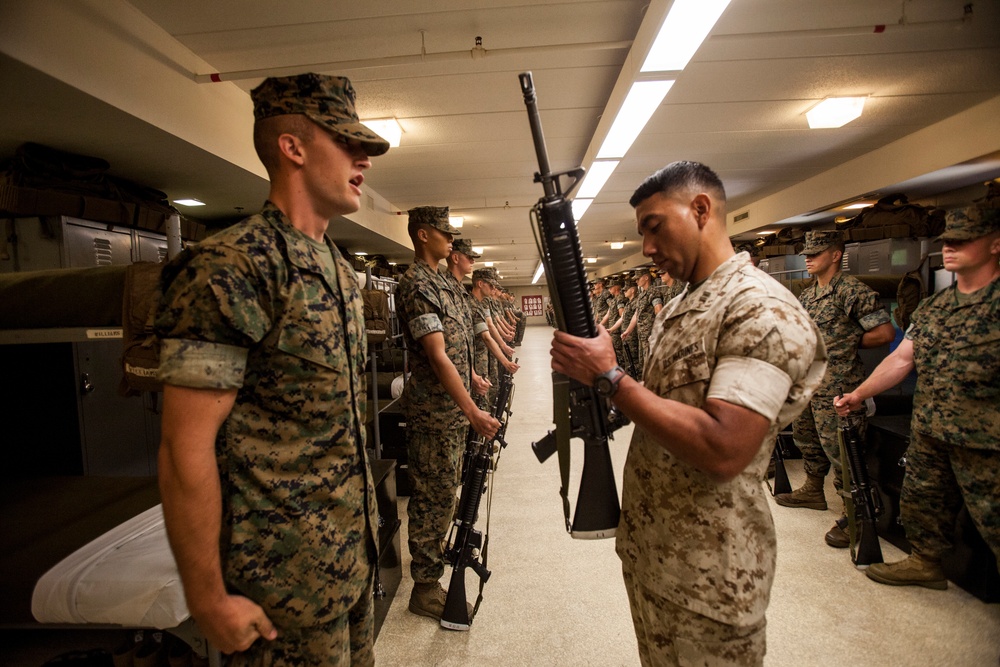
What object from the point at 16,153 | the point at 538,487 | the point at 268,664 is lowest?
the point at 538,487

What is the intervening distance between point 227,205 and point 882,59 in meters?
6.07

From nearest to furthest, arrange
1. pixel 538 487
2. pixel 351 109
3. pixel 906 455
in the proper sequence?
pixel 351 109 < pixel 906 455 < pixel 538 487

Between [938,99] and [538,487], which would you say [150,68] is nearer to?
[538,487]

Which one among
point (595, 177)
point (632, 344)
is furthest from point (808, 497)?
point (632, 344)

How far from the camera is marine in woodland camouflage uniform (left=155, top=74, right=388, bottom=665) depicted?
80 cm

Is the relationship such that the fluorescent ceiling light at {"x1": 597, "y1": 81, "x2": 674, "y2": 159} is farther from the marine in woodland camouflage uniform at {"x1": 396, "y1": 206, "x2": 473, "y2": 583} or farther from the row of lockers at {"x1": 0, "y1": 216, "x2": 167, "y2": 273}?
the row of lockers at {"x1": 0, "y1": 216, "x2": 167, "y2": 273}

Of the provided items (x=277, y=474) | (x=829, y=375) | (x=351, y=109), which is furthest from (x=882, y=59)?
(x=277, y=474)

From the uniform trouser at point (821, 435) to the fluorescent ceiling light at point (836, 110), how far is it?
2.49 metres

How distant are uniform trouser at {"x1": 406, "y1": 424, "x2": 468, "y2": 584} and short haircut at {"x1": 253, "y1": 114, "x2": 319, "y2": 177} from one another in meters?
1.56

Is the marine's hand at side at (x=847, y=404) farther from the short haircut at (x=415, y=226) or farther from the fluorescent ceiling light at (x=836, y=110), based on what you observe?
the fluorescent ceiling light at (x=836, y=110)

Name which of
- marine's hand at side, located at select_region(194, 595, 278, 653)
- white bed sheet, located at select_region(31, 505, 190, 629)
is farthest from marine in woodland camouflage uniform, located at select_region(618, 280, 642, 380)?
marine's hand at side, located at select_region(194, 595, 278, 653)

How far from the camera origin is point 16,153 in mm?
2996

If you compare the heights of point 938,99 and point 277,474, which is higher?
point 938,99

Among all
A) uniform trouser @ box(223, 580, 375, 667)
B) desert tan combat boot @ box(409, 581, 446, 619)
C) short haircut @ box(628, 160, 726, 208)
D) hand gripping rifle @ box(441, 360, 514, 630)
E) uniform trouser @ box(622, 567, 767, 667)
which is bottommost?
desert tan combat boot @ box(409, 581, 446, 619)
